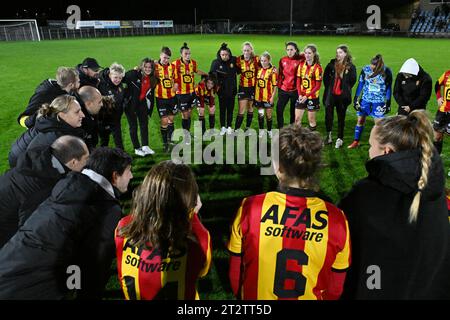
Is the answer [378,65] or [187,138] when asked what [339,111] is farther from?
[187,138]

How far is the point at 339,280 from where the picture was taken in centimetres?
213

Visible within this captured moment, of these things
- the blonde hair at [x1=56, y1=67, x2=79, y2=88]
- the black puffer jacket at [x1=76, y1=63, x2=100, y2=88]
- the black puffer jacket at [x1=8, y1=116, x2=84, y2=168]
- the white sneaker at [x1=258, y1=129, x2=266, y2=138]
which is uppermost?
the blonde hair at [x1=56, y1=67, x2=79, y2=88]

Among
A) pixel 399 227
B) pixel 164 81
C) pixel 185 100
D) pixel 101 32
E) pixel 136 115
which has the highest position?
pixel 101 32

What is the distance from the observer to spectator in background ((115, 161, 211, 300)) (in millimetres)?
2088

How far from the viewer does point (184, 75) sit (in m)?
7.97

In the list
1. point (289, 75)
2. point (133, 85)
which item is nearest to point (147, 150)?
point (133, 85)

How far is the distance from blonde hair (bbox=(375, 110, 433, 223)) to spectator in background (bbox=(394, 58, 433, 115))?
4820 millimetres

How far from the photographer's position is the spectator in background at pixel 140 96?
697cm

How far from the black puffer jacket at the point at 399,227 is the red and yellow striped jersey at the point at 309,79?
5785 millimetres

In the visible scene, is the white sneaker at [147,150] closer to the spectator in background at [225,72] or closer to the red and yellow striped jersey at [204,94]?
the red and yellow striped jersey at [204,94]

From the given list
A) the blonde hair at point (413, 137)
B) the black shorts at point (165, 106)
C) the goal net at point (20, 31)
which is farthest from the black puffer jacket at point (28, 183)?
the goal net at point (20, 31)

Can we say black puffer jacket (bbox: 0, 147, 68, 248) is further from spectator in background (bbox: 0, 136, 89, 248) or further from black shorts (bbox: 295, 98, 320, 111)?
black shorts (bbox: 295, 98, 320, 111)

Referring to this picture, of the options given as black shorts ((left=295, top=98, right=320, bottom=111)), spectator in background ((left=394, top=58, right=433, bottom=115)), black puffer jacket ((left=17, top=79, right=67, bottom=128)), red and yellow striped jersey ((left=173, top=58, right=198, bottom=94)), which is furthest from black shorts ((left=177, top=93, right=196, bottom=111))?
spectator in background ((left=394, top=58, right=433, bottom=115))

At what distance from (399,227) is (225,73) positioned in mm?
6693
